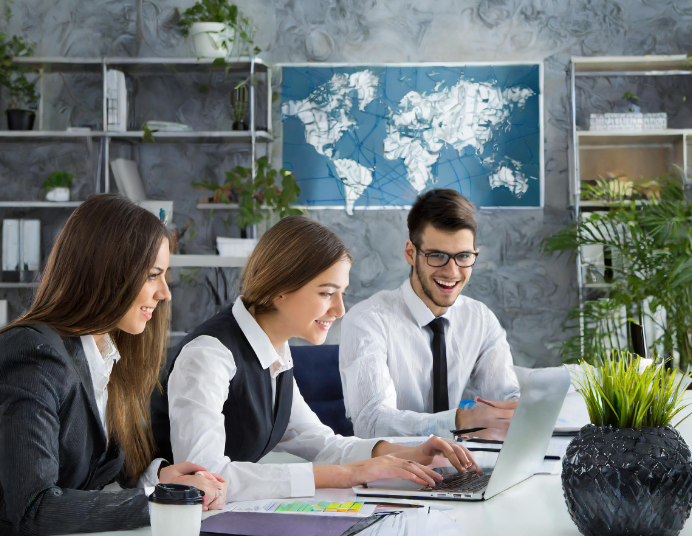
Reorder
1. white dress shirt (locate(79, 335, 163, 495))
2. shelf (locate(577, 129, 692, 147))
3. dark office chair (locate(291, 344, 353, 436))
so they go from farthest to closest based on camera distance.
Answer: shelf (locate(577, 129, 692, 147)), dark office chair (locate(291, 344, 353, 436)), white dress shirt (locate(79, 335, 163, 495))

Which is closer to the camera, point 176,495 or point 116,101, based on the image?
point 176,495

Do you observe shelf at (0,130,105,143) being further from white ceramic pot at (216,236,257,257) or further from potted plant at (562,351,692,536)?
potted plant at (562,351,692,536)

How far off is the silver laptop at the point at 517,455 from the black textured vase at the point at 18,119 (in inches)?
141

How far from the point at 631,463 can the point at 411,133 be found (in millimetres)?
3370

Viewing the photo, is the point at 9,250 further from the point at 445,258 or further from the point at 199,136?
the point at 445,258

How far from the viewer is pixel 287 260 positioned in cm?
152

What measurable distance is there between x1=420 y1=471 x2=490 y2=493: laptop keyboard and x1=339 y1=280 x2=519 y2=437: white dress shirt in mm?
605

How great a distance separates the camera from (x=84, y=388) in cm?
115

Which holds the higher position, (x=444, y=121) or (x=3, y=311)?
(x=444, y=121)

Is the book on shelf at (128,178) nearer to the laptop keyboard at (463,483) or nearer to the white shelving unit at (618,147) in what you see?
the white shelving unit at (618,147)

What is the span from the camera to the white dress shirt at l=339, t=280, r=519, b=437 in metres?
1.95

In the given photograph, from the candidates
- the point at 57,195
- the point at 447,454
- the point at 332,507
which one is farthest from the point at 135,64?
the point at 332,507

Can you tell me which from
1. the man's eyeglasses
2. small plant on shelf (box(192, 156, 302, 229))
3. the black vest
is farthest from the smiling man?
small plant on shelf (box(192, 156, 302, 229))

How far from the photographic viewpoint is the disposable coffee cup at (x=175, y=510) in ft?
2.76
